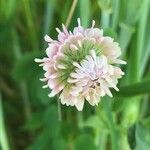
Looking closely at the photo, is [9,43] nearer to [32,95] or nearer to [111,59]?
[32,95]

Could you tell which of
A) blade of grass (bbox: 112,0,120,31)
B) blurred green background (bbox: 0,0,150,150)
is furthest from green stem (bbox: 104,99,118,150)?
blade of grass (bbox: 112,0,120,31)

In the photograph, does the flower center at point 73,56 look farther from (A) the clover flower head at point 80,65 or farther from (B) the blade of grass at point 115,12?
(B) the blade of grass at point 115,12

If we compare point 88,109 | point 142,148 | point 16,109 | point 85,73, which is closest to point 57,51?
point 85,73

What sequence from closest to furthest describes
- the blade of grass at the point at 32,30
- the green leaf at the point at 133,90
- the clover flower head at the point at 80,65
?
the clover flower head at the point at 80,65 < the green leaf at the point at 133,90 < the blade of grass at the point at 32,30

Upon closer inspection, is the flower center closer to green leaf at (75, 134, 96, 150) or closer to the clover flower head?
the clover flower head

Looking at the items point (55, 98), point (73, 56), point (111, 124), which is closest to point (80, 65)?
point (73, 56)

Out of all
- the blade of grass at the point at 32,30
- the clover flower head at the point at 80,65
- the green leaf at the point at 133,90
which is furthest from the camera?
the blade of grass at the point at 32,30

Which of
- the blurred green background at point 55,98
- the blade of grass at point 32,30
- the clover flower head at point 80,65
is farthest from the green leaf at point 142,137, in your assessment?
the blade of grass at point 32,30
